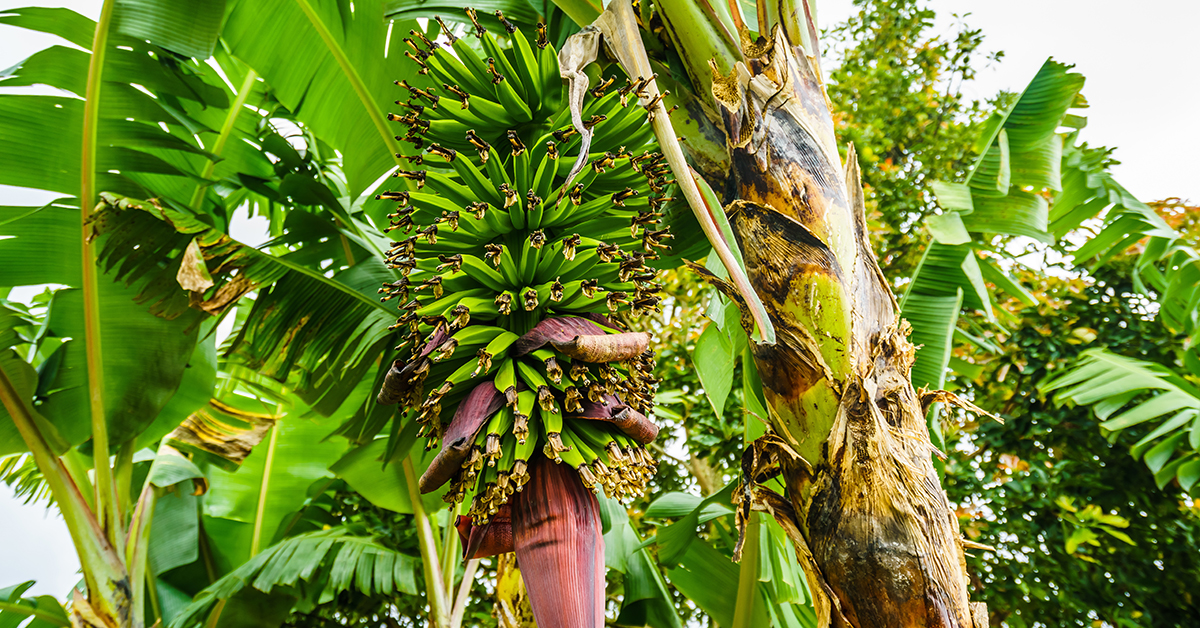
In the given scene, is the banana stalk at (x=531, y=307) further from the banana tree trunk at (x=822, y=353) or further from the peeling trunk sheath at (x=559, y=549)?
the banana tree trunk at (x=822, y=353)

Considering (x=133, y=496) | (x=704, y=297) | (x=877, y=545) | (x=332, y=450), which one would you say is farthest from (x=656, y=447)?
(x=877, y=545)

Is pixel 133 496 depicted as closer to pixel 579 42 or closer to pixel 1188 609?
pixel 579 42

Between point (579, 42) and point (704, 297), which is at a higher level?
point (579, 42)

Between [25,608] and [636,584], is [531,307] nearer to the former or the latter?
[636,584]

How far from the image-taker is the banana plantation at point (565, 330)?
87 centimetres

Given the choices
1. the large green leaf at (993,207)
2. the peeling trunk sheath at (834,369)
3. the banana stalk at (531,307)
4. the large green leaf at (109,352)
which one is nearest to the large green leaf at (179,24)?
the large green leaf at (109,352)

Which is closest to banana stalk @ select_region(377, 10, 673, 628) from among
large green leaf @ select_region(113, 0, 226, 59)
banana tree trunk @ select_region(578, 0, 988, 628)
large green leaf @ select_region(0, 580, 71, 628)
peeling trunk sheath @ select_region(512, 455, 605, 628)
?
peeling trunk sheath @ select_region(512, 455, 605, 628)

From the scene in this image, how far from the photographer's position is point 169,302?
1560mm

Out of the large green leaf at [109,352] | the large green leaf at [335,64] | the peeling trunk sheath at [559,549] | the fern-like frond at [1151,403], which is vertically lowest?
the fern-like frond at [1151,403]

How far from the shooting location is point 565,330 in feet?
2.57

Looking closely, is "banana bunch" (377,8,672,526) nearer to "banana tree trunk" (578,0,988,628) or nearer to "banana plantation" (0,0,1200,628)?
"banana plantation" (0,0,1200,628)

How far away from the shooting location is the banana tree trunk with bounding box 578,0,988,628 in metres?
0.87

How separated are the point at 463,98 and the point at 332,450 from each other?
2151 millimetres

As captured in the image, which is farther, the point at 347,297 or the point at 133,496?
the point at 133,496
